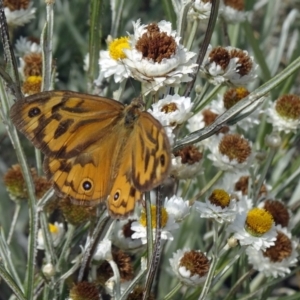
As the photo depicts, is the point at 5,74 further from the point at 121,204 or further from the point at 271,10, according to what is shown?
the point at 271,10

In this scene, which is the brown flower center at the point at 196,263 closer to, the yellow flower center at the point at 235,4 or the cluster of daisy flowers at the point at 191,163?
the cluster of daisy flowers at the point at 191,163

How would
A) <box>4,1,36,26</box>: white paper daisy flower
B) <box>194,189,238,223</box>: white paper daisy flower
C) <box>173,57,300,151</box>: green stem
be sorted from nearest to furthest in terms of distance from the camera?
<box>173,57,300,151</box>: green stem
<box>194,189,238,223</box>: white paper daisy flower
<box>4,1,36,26</box>: white paper daisy flower

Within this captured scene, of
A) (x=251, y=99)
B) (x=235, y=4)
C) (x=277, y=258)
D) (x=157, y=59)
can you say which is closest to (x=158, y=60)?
(x=157, y=59)

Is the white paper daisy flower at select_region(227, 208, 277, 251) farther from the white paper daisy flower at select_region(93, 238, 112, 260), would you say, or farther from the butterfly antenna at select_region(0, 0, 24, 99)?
the butterfly antenna at select_region(0, 0, 24, 99)

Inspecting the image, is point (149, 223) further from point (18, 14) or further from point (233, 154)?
point (18, 14)

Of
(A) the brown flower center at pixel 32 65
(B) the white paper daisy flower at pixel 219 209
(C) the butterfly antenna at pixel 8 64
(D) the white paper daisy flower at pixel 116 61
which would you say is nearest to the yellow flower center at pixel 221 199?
(B) the white paper daisy flower at pixel 219 209

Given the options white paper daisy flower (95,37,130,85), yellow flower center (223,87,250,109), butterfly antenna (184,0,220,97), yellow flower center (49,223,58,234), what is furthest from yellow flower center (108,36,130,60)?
yellow flower center (49,223,58,234)

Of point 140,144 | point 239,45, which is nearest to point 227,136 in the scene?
point 140,144
